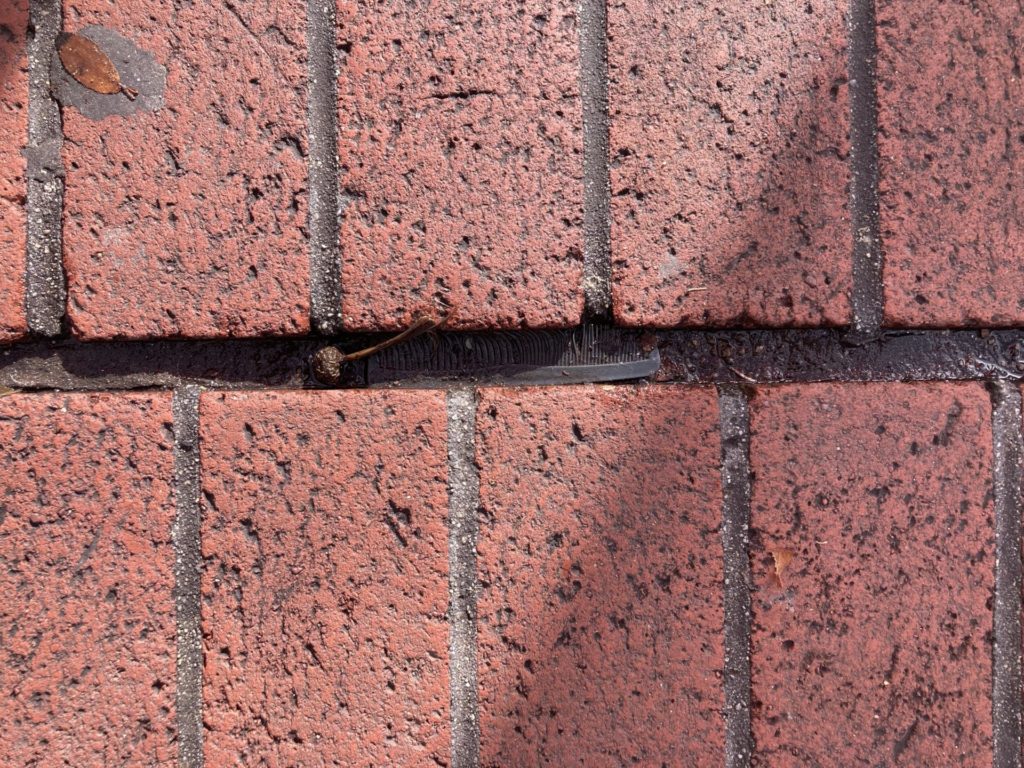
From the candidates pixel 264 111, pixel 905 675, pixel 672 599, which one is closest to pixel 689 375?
pixel 672 599

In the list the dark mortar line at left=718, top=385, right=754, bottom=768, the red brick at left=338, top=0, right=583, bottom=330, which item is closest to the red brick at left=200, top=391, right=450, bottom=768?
the red brick at left=338, top=0, right=583, bottom=330

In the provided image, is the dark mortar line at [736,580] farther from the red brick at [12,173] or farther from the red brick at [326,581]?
the red brick at [12,173]

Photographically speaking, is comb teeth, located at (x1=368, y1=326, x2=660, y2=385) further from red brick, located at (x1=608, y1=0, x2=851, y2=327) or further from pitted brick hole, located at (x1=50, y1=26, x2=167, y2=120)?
pitted brick hole, located at (x1=50, y1=26, x2=167, y2=120)

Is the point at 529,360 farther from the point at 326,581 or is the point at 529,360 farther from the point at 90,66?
the point at 90,66

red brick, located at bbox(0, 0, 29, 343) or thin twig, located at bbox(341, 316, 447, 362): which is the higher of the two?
red brick, located at bbox(0, 0, 29, 343)

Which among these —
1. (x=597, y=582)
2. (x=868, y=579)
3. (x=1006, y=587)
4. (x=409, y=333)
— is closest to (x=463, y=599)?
(x=597, y=582)

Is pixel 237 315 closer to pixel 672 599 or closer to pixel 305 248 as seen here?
pixel 305 248
